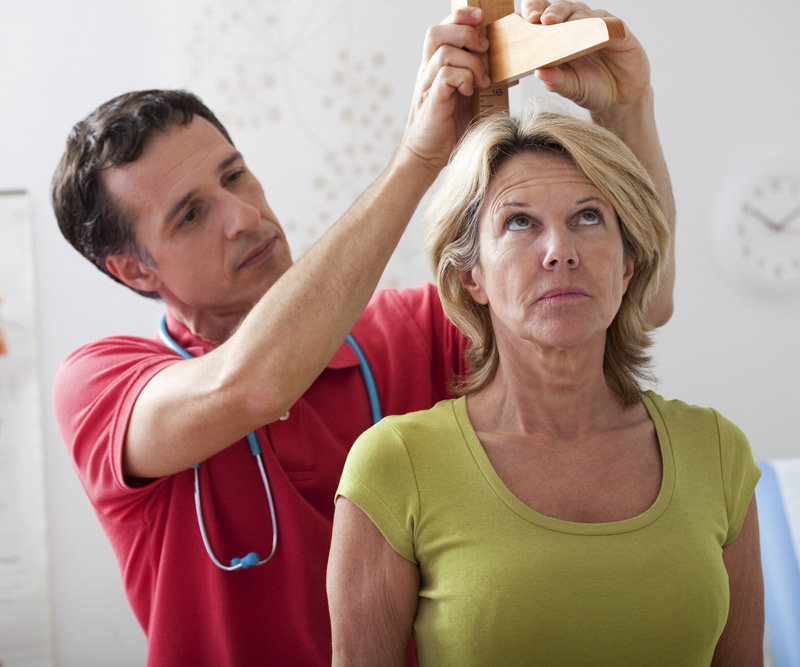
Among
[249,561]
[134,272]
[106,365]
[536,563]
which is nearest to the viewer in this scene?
[536,563]

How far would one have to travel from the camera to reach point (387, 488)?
44.6 inches

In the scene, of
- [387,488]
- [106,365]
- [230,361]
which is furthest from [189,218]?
[387,488]

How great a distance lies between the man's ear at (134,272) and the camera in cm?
163

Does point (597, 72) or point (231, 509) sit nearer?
point (597, 72)

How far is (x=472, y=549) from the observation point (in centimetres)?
110

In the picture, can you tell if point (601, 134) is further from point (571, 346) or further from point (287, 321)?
point (287, 321)

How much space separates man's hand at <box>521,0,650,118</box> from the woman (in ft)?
0.19

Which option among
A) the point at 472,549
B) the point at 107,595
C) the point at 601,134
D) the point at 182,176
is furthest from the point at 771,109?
the point at 107,595

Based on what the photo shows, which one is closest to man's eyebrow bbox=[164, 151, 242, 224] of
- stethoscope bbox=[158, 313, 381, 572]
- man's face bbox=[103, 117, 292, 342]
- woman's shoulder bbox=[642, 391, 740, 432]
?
man's face bbox=[103, 117, 292, 342]

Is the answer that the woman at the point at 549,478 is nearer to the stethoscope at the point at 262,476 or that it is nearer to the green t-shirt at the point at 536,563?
the green t-shirt at the point at 536,563

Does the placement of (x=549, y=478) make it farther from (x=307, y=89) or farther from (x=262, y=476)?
(x=307, y=89)

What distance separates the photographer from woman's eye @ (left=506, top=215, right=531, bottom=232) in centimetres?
117

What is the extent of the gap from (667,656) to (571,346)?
1.34ft

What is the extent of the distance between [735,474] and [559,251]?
0.42 meters
